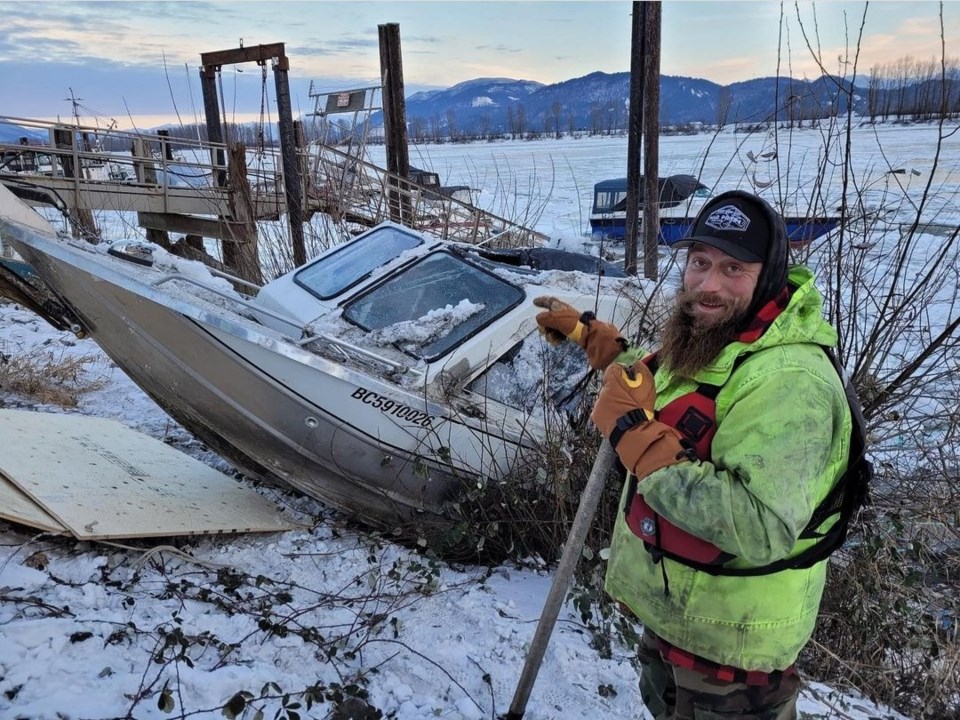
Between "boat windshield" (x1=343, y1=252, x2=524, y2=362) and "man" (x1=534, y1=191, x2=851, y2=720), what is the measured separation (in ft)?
6.65

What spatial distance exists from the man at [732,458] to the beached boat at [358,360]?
1802 millimetres

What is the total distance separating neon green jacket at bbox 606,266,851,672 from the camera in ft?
4.76

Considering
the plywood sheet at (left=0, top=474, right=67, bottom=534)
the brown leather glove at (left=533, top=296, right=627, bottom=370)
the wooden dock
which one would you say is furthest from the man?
the wooden dock

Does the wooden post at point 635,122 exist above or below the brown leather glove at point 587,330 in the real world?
above

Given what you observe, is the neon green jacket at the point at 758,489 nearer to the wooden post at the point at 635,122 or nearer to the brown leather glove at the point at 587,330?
the brown leather glove at the point at 587,330

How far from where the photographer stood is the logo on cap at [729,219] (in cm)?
160

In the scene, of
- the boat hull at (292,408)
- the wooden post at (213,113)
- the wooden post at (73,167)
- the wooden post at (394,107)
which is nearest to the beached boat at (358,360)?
the boat hull at (292,408)

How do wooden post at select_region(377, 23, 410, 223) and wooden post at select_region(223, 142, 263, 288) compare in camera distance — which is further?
wooden post at select_region(377, 23, 410, 223)

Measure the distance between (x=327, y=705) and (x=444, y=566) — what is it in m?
1.12

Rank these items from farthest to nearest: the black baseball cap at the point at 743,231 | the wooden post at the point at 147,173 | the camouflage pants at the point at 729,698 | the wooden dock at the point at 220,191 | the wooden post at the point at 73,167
A: the wooden post at the point at 147,173
the wooden post at the point at 73,167
the wooden dock at the point at 220,191
the camouflage pants at the point at 729,698
the black baseball cap at the point at 743,231

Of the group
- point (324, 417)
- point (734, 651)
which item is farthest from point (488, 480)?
point (734, 651)

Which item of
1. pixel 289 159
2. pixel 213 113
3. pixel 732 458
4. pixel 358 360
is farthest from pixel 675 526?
pixel 213 113

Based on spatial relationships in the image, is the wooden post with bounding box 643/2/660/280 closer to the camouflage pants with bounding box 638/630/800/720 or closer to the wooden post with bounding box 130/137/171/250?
the camouflage pants with bounding box 638/630/800/720

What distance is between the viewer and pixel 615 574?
189 cm
